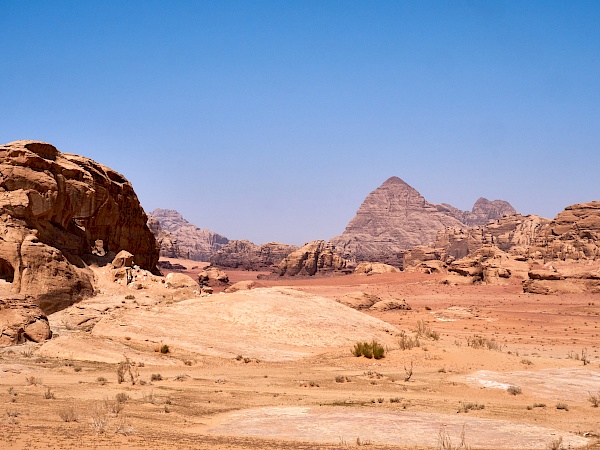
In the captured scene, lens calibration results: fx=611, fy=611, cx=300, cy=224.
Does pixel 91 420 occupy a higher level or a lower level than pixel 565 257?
lower

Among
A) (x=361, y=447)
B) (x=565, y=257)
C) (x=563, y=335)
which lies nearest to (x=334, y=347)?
(x=361, y=447)

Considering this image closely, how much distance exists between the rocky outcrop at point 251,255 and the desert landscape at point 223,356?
217ft

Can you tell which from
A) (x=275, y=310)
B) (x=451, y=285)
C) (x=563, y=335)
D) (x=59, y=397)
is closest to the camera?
(x=59, y=397)

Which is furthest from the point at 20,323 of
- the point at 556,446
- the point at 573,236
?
the point at 573,236

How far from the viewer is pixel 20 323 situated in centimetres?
1775

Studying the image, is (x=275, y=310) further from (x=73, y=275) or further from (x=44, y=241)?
(x=44, y=241)

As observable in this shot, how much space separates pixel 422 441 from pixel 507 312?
35.3m

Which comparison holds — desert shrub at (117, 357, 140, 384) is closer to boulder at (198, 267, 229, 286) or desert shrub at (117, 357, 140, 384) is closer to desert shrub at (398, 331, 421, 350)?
desert shrub at (398, 331, 421, 350)

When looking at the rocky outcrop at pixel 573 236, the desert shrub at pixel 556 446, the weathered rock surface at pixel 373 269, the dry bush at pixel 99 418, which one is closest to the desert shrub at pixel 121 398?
the dry bush at pixel 99 418

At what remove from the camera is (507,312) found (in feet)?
138

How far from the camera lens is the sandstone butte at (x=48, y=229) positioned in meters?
20.6

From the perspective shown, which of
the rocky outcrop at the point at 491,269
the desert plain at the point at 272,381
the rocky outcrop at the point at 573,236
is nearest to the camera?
the desert plain at the point at 272,381

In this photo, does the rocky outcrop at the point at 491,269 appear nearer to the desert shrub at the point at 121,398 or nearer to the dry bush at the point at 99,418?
the desert shrub at the point at 121,398

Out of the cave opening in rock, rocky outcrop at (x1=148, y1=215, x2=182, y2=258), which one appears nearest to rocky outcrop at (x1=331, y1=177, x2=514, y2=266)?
rocky outcrop at (x1=148, y1=215, x2=182, y2=258)
